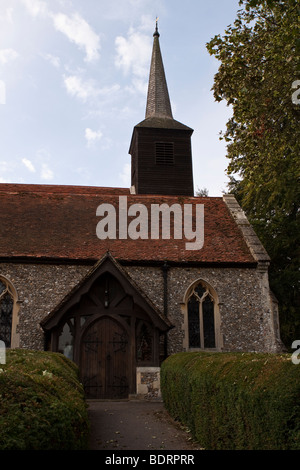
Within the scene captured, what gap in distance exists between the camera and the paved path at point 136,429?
678 cm

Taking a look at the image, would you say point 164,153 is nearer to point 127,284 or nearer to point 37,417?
point 127,284

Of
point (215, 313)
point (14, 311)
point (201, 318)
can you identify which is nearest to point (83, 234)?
point (14, 311)

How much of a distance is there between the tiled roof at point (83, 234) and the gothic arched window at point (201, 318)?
1185 millimetres

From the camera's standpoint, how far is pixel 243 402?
468 cm

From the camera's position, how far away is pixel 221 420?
5.55 m

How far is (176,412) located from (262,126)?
7.28 metres

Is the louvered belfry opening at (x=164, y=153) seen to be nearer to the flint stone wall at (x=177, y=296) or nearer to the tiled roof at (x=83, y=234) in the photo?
the tiled roof at (x=83, y=234)

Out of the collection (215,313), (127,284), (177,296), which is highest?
(127,284)

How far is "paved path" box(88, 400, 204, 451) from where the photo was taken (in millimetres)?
6777

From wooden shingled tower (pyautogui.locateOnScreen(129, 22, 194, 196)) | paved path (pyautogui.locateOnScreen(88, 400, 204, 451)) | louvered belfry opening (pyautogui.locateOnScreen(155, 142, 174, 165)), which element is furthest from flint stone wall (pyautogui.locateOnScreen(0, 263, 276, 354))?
louvered belfry opening (pyautogui.locateOnScreen(155, 142, 174, 165))

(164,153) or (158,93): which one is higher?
(158,93)

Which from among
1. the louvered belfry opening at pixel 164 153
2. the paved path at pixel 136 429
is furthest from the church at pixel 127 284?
the louvered belfry opening at pixel 164 153

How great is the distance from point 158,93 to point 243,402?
2352 centimetres

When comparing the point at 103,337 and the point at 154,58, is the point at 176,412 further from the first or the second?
the point at 154,58
